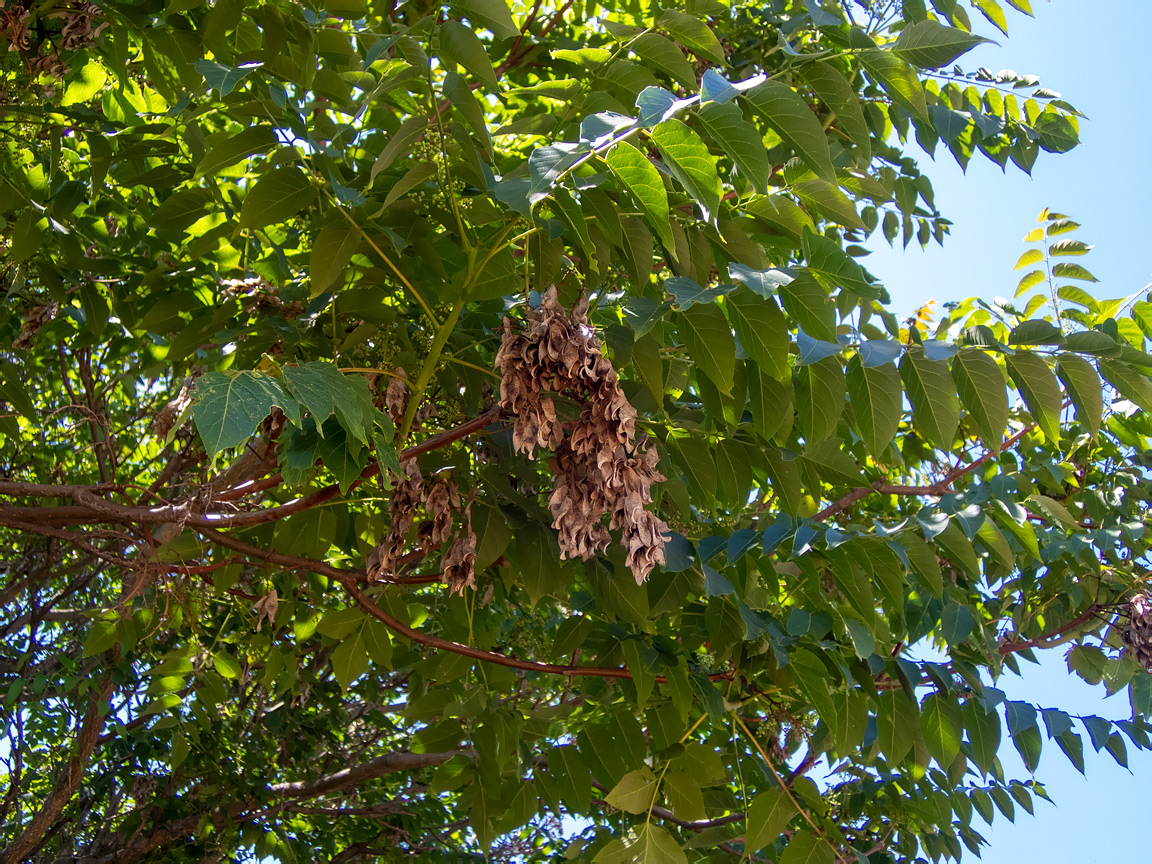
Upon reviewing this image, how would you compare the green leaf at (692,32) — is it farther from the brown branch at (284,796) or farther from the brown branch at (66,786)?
the brown branch at (66,786)

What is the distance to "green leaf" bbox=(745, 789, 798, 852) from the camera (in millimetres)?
2018

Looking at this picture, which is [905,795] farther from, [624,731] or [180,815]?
[180,815]

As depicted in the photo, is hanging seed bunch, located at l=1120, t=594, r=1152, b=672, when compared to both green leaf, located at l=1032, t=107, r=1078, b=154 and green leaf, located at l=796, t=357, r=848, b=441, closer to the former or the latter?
green leaf, located at l=1032, t=107, r=1078, b=154

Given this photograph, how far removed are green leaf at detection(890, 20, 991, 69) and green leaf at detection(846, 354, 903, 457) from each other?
59 cm

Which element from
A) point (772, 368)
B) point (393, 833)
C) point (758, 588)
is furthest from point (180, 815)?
point (772, 368)

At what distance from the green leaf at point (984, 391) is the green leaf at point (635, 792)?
1105mm

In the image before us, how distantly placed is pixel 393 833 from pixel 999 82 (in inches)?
162

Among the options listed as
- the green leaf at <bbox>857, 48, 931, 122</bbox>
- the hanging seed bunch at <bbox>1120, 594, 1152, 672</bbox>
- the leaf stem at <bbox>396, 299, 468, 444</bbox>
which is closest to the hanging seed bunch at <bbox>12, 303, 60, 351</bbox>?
the leaf stem at <bbox>396, 299, 468, 444</bbox>

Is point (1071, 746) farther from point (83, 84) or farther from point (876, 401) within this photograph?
point (83, 84)

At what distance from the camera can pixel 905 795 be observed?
3.20 m

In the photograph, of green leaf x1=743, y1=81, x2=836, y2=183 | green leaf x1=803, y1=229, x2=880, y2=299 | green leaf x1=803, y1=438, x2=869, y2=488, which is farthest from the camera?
green leaf x1=803, y1=438, x2=869, y2=488

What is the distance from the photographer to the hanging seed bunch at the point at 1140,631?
8.82 feet

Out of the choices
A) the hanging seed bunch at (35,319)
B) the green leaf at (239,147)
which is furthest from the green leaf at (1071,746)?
the hanging seed bunch at (35,319)

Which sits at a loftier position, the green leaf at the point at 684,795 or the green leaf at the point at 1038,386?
the green leaf at the point at 1038,386
